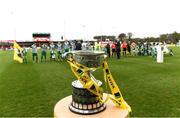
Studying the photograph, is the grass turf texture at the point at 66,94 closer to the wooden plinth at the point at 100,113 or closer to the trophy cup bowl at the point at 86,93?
the wooden plinth at the point at 100,113

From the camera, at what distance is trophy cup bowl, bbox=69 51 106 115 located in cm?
233

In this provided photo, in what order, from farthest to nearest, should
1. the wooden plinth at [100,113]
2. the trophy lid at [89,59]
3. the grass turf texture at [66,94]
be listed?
the grass turf texture at [66,94], the wooden plinth at [100,113], the trophy lid at [89,59]

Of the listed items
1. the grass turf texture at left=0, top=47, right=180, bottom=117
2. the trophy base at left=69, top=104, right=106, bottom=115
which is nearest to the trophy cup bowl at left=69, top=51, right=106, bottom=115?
the trophy base at left=69, top=104, right=106, bottom=115

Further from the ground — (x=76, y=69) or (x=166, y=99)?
(x=76, y=69)

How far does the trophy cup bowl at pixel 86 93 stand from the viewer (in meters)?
2.33

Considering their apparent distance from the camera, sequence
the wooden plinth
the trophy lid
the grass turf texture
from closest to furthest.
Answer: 1. the trophy lid
2. the wooden plinth
3. the grass turf texture

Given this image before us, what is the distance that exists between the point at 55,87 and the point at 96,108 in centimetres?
715

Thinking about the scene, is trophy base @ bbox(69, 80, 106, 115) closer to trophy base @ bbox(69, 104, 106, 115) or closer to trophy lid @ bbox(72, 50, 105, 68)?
trophy base @ bbox(69, 104, 106, 115)

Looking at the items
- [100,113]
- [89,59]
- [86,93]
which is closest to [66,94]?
[100,113]

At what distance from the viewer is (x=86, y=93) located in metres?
2.40

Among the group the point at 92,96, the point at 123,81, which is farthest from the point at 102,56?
the point at 123,81

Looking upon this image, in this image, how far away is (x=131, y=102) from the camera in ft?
23.1

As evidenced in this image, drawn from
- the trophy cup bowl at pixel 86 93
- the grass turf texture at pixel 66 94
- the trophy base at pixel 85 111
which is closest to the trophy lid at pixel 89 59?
the trophy cup bowl at pixel 86 93

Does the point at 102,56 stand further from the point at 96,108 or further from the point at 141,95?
the point at 141,95
